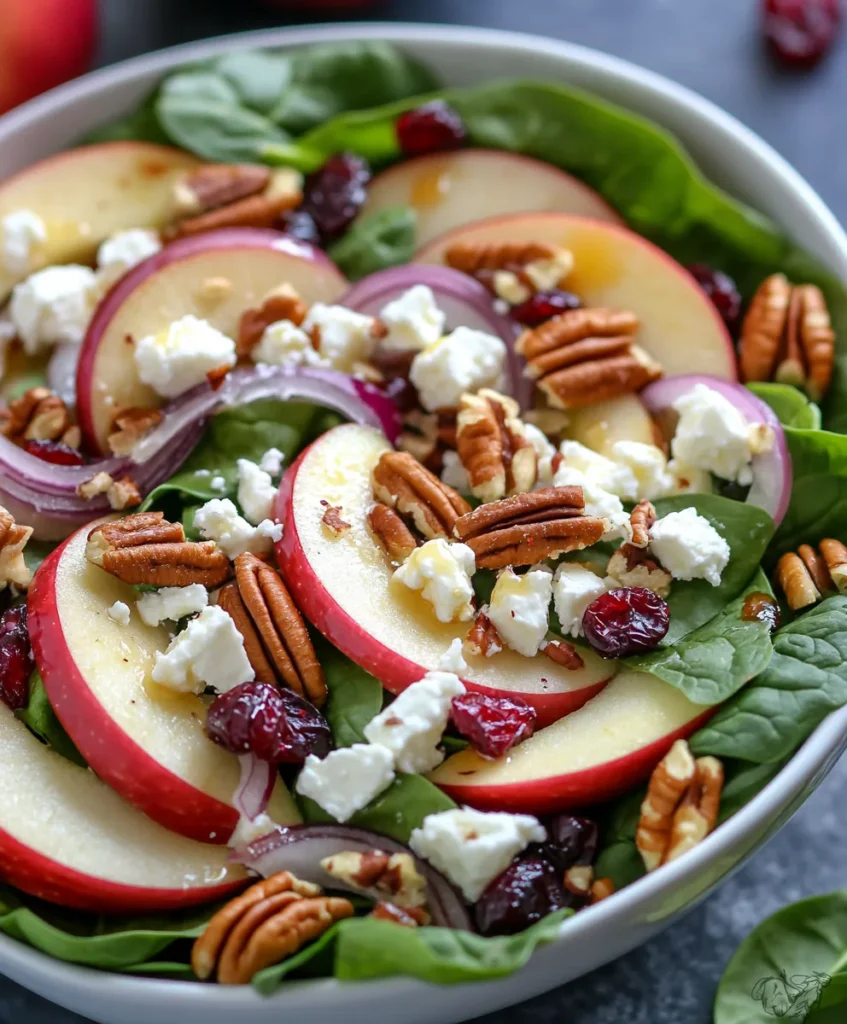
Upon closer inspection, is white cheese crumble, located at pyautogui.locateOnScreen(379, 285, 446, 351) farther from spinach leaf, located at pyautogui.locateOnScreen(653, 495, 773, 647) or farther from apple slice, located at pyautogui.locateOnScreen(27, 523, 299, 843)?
apple slice, located at pyautogui.locateOnScreen(27, 523, 299, 843)

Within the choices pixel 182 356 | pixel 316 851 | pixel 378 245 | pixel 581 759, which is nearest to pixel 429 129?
pixel 378 245

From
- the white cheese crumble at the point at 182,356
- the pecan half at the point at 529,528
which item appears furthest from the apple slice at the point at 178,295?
the pecan half at the point at 529,528

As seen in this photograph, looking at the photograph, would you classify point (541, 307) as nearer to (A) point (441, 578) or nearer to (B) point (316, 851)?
(A) point (441, 578)

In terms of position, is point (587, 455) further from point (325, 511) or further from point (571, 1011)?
point (571, 1011)

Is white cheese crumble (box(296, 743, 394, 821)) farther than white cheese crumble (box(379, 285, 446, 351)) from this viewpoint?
No

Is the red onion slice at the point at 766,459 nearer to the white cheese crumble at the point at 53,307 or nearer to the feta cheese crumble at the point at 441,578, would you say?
the feta cheese crumble at the point at 441,578

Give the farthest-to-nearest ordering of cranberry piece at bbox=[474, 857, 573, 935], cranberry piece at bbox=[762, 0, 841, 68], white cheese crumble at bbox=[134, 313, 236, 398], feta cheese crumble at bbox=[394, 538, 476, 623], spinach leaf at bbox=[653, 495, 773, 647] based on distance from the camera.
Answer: cranberry piece at bbox=[762, 0, 841, 68] < white cheese crumble at bbox=[134, 313, 236, 398] < spinach leaf at bbox=[653, 495, 773, 647] < feta cheese crumble at bbox=[394, 538, 476, 623] < cranberry piece at bbox=[474, 857, 573, 935]

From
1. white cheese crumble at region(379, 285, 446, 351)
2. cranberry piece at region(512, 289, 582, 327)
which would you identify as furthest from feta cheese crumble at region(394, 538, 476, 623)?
cranberry piece at region(512, 289, 582, 327)
